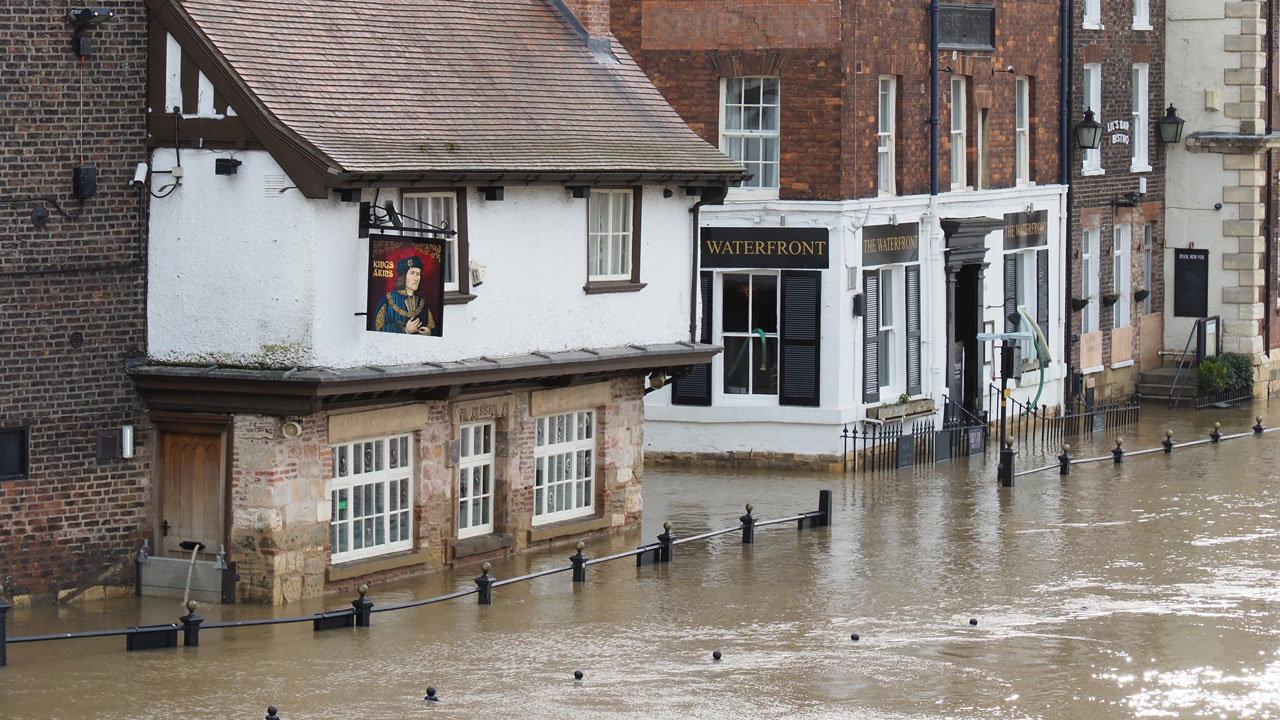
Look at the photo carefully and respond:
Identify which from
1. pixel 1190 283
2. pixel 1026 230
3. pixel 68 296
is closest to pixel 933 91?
pixel 1026 230

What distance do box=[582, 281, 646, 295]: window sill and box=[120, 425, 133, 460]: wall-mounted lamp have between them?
6.05 metres

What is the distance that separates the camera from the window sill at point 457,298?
24.4 meters

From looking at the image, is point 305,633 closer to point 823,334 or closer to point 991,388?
point 823,334

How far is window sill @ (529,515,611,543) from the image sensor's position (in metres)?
27.0

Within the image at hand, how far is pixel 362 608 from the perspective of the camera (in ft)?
71.5

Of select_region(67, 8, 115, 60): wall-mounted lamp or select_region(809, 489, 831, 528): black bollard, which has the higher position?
select_region(67, 8, 115, 60): wall-mounted lamp

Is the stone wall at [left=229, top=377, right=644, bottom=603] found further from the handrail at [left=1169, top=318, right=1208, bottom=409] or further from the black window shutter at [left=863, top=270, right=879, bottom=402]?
the handrail at [left=1169, top=318, right=1208, bottom=409]

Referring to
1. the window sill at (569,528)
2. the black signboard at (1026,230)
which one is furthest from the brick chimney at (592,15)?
the black signboard at (1026,230)

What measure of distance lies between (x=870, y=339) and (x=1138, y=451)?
4.85 metres

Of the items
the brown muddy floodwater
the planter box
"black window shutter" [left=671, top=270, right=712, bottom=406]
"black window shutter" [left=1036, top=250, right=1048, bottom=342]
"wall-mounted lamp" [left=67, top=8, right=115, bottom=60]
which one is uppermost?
"wall-mounted lamp" [left=67, top=8, right=115, bottom=60]

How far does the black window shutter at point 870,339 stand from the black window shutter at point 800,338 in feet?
2.99

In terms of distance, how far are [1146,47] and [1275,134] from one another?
3403 millimetres

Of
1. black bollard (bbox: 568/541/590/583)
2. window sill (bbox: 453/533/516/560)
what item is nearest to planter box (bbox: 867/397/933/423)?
window sill (bbox: 453/533/516/560)

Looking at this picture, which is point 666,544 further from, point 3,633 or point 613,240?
point 3,633
